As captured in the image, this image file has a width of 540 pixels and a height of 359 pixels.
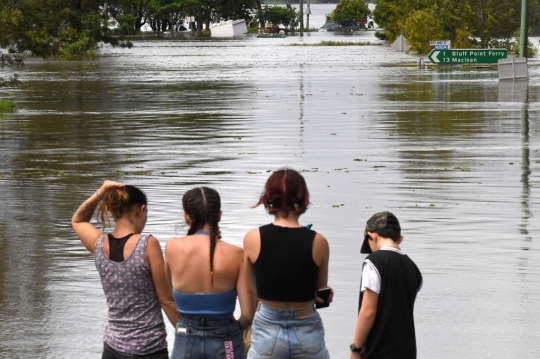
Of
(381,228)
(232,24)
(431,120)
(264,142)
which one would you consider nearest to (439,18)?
(431,120)

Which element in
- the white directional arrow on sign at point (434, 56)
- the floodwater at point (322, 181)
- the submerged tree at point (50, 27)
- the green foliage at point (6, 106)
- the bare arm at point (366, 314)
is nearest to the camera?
the bare arm at point (366, 314)

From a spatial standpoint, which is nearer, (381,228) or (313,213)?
(381,228)

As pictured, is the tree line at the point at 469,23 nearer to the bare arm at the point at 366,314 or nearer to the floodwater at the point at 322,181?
the floodwater at the point at 322,181

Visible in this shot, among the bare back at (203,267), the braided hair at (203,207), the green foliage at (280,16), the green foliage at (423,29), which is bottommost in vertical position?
the bare back at (203,267)

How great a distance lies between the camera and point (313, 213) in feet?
43.2

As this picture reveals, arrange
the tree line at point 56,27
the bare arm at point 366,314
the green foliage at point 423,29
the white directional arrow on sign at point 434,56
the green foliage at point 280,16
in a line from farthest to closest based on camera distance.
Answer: the green foliage at point 280,16 → the green foliage at point 423,29 → the white directional arrow on sign at point 434,56 → the tree line at point 56,27 → the bare arm at point 366,314

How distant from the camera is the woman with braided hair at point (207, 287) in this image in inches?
210

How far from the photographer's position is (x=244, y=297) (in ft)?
17.7

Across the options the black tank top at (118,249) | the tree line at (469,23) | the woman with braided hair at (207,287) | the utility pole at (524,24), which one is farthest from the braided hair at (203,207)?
the tree line at (469,23)

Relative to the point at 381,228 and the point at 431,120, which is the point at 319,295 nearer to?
the point at 381,228

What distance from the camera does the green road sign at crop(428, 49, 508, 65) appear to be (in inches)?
1734

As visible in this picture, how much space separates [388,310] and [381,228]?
Answer: 0.42 m

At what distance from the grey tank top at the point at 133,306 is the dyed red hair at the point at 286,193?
2.29 feet

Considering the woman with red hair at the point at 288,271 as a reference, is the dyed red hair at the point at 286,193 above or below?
above
